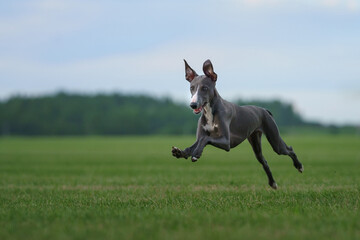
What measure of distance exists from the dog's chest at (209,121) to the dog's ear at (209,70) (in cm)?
56

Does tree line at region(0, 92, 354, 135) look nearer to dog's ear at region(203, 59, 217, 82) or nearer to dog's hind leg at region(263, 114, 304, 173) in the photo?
dog's hind leg at region(263, 114, 304, 173)

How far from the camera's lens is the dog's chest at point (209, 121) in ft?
33.6

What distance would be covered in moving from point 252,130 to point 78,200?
409 centimetres

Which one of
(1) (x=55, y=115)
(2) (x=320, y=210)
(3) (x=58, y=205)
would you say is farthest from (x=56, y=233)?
(1) (x=55, y=115)

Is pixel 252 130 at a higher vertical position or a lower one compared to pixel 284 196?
higher

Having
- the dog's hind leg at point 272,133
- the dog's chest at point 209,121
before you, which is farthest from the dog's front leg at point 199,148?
the dog's hind leg at point 272,133

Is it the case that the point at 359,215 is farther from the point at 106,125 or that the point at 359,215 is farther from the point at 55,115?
the point at 55,115

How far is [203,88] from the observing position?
32.9 feet

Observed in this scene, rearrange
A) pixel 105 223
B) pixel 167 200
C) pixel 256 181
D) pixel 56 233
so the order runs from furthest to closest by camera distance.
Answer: pixel 256 181 < pixel 167 200 < pixel 105 223 < pixel 56 233

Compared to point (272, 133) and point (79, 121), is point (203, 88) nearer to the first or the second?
point (272, 133)

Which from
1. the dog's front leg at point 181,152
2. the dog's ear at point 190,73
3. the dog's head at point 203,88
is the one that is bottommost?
the dog's front leg at point 181,152

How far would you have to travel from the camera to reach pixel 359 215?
8508 mm

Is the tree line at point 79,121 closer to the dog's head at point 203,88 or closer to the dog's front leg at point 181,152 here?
the dog's head at point 203,88

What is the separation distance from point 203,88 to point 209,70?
0.42 m
